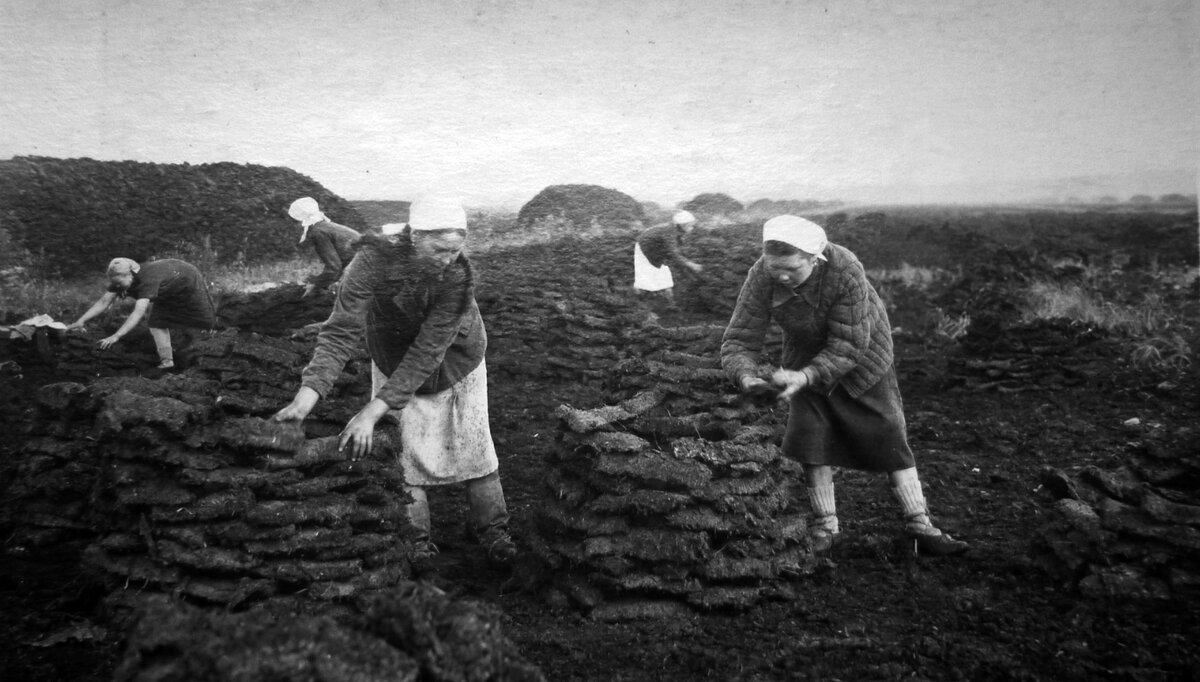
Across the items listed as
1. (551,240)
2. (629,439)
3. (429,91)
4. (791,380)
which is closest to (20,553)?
(629,439)

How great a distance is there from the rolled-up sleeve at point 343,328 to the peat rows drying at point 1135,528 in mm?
3039

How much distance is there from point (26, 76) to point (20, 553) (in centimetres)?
328

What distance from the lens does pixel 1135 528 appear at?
3.05 m

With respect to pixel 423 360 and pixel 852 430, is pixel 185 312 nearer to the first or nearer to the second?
pixel 423 360

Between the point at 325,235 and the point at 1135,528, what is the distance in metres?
5.13

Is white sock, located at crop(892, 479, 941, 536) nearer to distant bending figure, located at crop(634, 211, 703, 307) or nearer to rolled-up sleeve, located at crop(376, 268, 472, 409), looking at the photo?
rolled-up sleeve, located at crop(376, 268, 472, 409)

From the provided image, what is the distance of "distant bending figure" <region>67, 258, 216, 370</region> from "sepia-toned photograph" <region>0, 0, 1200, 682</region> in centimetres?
3

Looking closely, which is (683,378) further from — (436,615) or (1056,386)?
(1056,386)

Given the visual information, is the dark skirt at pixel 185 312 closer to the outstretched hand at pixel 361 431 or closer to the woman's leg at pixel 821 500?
the outstretched hand at pixel 361 431

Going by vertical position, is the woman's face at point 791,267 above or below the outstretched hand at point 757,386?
above

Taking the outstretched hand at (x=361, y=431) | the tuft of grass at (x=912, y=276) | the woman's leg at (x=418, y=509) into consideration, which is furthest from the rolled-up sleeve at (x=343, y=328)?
the tuft of grass at (x=912, y=276)

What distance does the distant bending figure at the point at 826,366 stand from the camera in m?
3.35

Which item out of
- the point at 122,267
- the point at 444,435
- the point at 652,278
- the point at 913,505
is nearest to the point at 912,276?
the point at 652,278

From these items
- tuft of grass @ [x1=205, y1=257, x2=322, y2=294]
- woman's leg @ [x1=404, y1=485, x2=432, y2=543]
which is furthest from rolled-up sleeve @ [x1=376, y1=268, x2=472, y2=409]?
tuft of grass @ [x1=205, y1=257, x2=322, y2=294]
